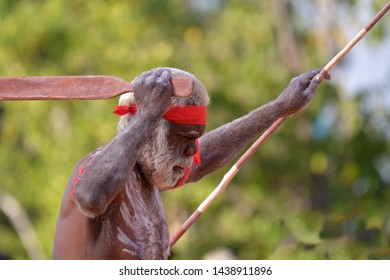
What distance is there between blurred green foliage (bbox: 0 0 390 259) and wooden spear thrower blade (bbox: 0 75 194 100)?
32.3 ft

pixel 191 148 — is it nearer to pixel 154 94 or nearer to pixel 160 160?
pixel 160 160

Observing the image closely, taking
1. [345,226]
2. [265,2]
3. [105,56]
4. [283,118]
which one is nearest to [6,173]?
[105,56]

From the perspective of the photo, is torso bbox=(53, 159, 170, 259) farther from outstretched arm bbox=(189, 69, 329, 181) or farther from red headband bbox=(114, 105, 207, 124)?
outstretched arm bbox=(189, 69, 329, 181)

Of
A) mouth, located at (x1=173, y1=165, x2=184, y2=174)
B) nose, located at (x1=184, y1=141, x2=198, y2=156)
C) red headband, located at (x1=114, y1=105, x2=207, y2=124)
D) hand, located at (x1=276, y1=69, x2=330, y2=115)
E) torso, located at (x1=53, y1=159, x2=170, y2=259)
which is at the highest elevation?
hand, located at (x1=276, y1=69, x2=330, y2=115)

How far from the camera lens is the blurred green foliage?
49.8 ft

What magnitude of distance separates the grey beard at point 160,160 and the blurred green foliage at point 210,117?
9506 millimetres

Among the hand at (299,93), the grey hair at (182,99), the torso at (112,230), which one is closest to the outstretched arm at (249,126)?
the hand at (299,93)

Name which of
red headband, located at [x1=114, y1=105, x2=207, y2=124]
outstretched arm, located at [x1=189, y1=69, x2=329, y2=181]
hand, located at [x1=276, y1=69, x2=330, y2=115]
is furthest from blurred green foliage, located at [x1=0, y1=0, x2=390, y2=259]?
red headband, located at [x1=114, y1=105, x2=207, y2=124]

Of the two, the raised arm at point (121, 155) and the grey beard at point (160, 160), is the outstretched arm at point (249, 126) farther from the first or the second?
the raised arm at point (121, 155)

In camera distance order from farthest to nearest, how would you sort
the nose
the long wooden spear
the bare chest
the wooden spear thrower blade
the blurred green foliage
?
the blurred green foliage
the long wooden spear
the nose
the bare chest
the wooden spear thrower blade

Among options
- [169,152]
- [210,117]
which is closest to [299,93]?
[169,152]

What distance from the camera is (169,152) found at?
176 inches

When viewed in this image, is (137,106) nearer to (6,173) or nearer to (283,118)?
(283,118)

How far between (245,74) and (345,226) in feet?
26.8
